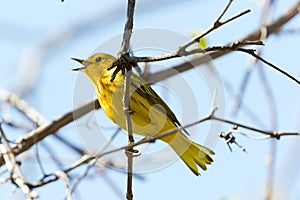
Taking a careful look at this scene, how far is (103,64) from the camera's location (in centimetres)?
470

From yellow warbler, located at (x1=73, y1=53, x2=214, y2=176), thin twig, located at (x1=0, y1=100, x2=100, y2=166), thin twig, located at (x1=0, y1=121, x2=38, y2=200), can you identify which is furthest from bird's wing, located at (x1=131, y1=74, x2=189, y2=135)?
thin twig, located at (x1=0, y1=121, x2=38, y2=200)

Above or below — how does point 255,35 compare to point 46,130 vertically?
above

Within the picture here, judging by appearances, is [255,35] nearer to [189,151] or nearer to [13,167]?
[189,151]

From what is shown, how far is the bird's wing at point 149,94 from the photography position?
4.09 m

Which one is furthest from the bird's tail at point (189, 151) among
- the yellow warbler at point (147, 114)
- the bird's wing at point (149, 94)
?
the bird's wing at point (149, 94)

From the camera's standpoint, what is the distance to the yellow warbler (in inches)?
158

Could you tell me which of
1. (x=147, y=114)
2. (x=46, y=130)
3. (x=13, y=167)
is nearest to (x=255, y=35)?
(x=147, y=114)

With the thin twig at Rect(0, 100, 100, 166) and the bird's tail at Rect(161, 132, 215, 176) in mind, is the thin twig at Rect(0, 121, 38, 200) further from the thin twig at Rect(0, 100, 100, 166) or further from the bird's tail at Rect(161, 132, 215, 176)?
the bird's tail at Rect(161, 132, 215, 176)

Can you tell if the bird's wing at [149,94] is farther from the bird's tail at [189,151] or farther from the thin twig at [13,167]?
the thin twig at [13,167]

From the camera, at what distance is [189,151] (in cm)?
414

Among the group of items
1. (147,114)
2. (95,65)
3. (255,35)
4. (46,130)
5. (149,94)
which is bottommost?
(46,130)

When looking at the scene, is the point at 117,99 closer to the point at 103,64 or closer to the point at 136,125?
the point at 136,125

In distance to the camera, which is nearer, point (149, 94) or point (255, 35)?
point (149, 94)

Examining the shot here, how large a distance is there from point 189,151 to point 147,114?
0.40m
